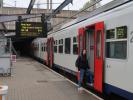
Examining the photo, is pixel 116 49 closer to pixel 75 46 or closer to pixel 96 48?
pixel 96 48

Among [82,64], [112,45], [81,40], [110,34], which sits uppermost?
[110,34]

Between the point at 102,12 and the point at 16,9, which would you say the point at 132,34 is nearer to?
the point at 102,12

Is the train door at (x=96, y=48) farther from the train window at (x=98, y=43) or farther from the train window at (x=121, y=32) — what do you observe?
the train window at (x=121, y=32)

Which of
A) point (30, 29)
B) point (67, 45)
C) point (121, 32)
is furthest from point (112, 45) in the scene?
point (30, 29)

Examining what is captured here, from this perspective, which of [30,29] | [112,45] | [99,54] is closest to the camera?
[112,45]

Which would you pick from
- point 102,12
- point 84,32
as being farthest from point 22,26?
point 102,12

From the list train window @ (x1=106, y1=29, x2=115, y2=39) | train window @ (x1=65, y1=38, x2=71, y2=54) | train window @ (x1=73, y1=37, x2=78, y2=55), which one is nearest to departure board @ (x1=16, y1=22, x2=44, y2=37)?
train window @ (x1=65, y1=38, x2=71, y2=54)

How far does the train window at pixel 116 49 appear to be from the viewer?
34.2 ft

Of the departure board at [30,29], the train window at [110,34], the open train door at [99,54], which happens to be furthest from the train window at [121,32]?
the departure board at [30,29]

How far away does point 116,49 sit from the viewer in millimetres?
11062

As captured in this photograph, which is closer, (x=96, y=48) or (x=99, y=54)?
(x=99, y=54)

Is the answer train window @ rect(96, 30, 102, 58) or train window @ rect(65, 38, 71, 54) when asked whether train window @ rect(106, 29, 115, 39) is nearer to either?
train window @ rect(96, 30, 102, 58)

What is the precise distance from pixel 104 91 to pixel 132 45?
2.81m

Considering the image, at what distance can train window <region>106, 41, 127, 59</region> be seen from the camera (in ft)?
34.2
